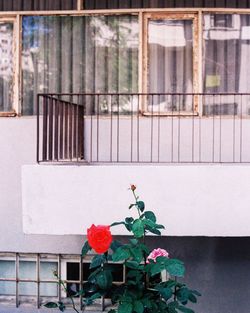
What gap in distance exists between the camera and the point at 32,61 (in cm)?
855

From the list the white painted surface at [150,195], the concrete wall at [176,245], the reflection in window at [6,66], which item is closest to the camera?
the white painted surface at [150,195]

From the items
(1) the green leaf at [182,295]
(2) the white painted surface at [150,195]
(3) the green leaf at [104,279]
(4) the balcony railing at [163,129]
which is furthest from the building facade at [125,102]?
(3) the green leaf at [104,279]

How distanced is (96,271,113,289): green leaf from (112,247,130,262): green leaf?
0.64 feet

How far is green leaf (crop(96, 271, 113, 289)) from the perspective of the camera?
18.1 ft

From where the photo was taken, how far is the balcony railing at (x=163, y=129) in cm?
815

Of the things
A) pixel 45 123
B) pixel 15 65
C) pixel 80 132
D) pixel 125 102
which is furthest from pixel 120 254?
pixel 15 65

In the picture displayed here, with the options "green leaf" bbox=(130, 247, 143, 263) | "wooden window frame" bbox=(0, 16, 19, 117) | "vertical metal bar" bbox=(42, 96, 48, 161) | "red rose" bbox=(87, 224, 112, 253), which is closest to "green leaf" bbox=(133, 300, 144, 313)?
"green leaf" bbox=(130, 247, 143, 263)

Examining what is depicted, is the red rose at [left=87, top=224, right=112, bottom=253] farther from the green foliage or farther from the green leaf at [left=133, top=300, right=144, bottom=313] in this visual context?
the green leaf at [left=133, top=300, right=144, bottom=313]

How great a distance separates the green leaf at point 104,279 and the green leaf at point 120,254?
196mm

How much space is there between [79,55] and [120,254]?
371cm

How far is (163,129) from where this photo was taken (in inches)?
323

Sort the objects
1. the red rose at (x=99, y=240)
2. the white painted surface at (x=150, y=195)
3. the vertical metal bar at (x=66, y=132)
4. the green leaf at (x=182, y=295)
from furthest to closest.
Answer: the vertical metal bar at (x=66, y=132), the white painted surface at (x=150, y=195), the green leaf at (x=182, y=295), the red rose at (x=99, y=240)

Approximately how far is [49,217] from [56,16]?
2.84 m

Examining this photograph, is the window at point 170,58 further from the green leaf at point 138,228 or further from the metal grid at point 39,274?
the green leaf at point 138,228
